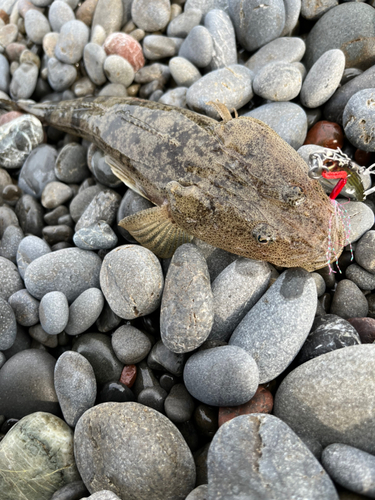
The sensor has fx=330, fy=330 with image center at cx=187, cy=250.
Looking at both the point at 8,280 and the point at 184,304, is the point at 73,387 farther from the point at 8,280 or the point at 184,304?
the point at 8,280

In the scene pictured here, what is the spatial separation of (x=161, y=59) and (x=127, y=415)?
454 cm

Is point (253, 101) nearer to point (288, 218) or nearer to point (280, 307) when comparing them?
point (288, 218)

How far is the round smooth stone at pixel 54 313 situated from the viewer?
3004 millimetres

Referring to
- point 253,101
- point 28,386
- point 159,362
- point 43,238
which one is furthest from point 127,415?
point 253,101

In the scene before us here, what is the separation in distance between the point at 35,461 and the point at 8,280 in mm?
1725

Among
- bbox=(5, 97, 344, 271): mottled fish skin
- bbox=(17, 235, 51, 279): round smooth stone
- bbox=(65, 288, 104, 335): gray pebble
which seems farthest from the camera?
bbox=(17, 235, 51, 279): round smooth stone

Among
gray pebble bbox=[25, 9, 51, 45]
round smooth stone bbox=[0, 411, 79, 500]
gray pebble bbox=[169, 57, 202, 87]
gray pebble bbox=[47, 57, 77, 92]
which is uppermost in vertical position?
gray pebble bbox=[25, 9, 51, 45]

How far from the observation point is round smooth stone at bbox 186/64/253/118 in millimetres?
3809

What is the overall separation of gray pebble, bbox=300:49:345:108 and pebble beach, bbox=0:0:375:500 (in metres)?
0.03

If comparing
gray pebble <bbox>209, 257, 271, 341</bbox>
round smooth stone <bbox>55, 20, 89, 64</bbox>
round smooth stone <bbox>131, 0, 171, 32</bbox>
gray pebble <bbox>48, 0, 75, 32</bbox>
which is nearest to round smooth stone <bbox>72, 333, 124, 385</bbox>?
gray pebble <bbox>209, 257, 271, 341</bbox>

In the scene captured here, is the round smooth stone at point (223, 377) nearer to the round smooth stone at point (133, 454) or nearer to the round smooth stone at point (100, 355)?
the round smooth stone at point (133, 454)

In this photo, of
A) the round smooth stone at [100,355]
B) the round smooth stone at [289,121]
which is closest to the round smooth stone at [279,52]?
the round smooth stone at [289,121]

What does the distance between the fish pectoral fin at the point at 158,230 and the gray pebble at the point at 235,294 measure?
23.6 inches

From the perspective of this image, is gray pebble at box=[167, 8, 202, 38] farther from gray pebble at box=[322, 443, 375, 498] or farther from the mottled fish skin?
gray pebble at box=[322, 443, 375, 498]
